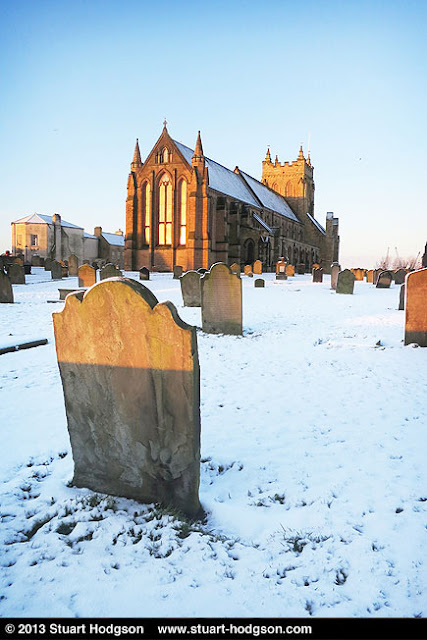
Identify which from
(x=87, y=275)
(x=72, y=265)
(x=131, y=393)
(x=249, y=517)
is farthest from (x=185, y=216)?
(x=249, y=517)

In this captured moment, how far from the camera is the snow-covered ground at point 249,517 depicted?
1877mm

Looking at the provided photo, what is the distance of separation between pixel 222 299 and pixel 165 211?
101ft

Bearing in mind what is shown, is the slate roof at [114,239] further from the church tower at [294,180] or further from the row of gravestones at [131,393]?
the row of gravestones at [131,393]

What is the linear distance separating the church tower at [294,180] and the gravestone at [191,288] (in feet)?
176

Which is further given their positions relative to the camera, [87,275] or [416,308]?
[87,275]

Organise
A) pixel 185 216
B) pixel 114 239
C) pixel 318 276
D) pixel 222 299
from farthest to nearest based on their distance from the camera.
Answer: pixel 114 239 < pixel 185 216 < pixel 318 276 < pixel 222 299

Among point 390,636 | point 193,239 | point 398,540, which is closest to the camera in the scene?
point 390,636

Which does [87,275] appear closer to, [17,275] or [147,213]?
[17,275]

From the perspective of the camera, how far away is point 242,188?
48031 mm

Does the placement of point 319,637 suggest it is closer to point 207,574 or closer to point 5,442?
point 207,574

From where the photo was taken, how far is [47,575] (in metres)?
1.98

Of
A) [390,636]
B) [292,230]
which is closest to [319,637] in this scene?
[390,636]

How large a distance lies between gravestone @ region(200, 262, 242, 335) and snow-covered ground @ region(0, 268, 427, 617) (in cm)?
360

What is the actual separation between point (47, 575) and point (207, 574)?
32.6 inches
